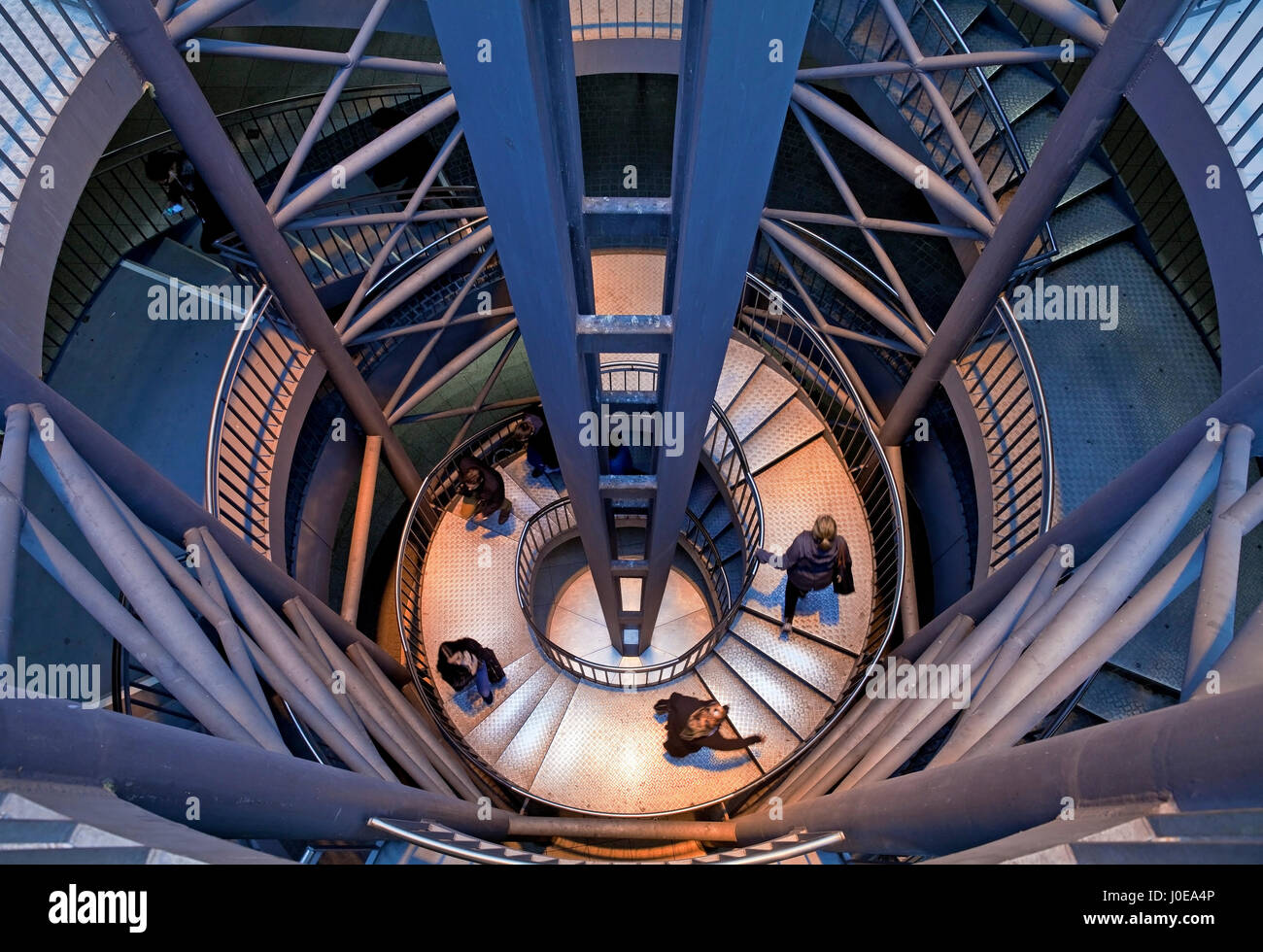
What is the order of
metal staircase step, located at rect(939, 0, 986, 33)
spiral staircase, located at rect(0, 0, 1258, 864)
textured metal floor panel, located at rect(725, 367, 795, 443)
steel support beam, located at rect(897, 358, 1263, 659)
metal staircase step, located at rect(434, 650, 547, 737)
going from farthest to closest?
1. textured metal floor panel, located at rect(725, 367, 795, 443)
2. metal staircase step, located at rect(434, 650, 547, 737)
3. metal staircase step, located at rect(939, 0, 986, 33)
4. spiral staircase, located at rect(0, 0, 1258, 864)
5. steel support beam, located at rect(897, 358, 1263, 659)

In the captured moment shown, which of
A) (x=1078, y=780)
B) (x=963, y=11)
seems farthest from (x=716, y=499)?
(x=1078, y=780)

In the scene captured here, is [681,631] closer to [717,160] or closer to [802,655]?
[802,655]

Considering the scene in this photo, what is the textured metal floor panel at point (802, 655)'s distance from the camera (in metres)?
8.43

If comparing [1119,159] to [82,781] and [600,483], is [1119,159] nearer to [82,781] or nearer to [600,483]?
[600,483]

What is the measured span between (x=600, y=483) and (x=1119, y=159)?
7096mm

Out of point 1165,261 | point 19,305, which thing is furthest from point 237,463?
point 1165,261

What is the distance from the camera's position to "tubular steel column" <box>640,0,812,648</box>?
221cm

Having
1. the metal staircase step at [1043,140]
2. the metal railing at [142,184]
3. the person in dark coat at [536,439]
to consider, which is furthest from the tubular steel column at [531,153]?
the metal staircase step at [1043,140]

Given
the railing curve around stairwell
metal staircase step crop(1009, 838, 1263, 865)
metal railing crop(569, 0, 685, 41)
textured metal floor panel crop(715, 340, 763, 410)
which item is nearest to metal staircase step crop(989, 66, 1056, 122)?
the railing curve around stairwell

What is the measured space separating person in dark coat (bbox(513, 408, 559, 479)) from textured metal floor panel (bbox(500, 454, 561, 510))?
0.68ft

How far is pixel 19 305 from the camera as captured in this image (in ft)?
15.1

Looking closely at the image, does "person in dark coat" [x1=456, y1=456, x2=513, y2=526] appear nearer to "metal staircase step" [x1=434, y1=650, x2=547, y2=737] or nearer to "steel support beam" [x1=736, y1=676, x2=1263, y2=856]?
"metal staircase step" [x1=434, y1=650, x2=547, y2=737]

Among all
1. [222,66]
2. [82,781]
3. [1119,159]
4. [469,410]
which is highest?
[222,66]

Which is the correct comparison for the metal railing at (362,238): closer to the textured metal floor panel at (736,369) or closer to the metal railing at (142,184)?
the metal railing at (142,184)
